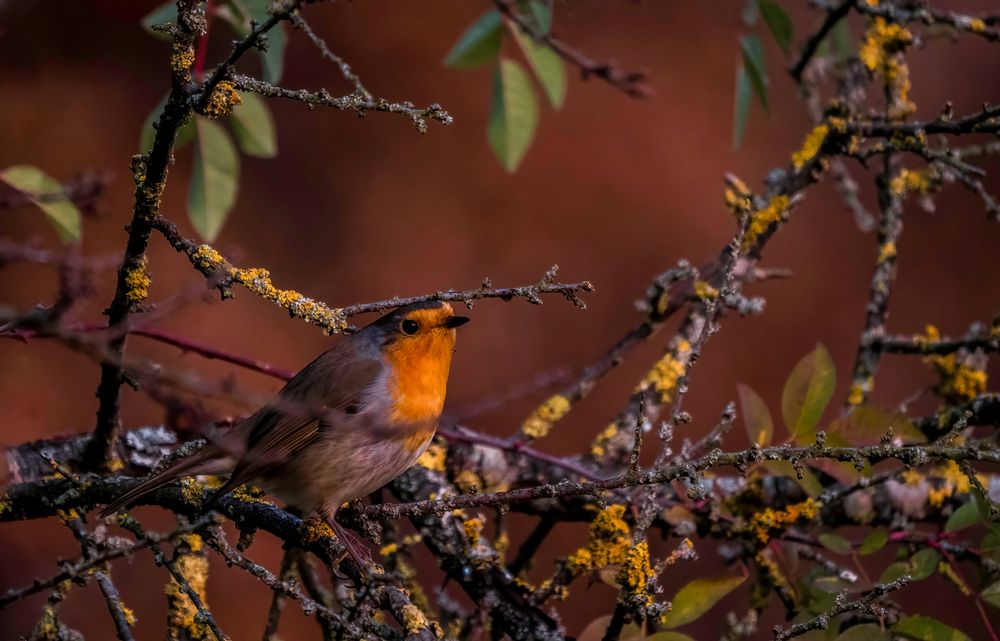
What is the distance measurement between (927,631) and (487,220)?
3.12 meters

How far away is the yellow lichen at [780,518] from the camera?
2.19 m

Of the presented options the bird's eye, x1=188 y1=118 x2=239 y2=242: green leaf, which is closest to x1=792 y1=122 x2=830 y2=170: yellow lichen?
the bird's eye

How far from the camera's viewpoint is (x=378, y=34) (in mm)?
4480

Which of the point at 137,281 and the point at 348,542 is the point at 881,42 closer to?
the point at 348,542

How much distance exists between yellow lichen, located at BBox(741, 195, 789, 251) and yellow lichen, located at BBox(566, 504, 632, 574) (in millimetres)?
903

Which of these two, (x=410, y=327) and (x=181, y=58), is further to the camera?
(x=410, y=327)

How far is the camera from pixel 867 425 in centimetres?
212

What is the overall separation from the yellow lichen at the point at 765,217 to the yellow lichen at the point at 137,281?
5.12ft

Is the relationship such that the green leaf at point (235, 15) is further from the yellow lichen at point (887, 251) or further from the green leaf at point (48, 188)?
the yellow lichen at point (887, 251)

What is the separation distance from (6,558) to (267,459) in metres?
1.89

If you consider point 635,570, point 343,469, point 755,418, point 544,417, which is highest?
point 544,417

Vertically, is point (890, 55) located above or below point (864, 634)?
above

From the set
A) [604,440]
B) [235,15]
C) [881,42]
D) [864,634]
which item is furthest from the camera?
[881,42]

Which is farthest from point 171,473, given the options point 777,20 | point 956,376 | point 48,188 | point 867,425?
point 956,376
